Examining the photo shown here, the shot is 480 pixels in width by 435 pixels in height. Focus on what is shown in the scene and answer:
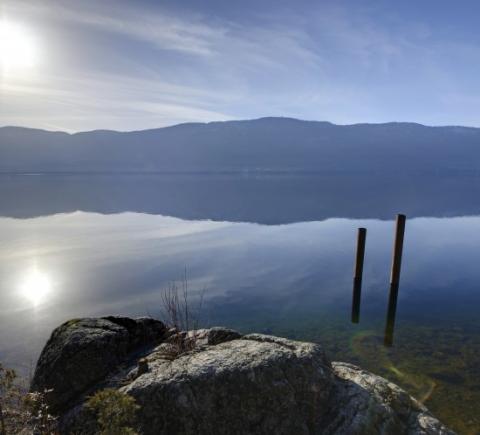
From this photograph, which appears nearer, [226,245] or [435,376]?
[435,376]

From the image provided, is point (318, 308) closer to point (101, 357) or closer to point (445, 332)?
point (445, 332)

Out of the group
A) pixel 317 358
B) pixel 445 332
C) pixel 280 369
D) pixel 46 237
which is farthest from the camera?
pixel 46 237

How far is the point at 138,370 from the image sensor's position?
279 inches

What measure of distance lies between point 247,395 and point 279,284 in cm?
1607

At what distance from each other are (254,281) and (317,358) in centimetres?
1547

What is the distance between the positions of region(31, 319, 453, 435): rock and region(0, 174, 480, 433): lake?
4.26m

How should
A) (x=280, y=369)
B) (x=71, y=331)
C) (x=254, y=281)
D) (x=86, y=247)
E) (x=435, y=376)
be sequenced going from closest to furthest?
(x=280, y=369) < (x=71, y=331) < (x=435, y=376) < (x=254, y=281) < (x=86, y=247)

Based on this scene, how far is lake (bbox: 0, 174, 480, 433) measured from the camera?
44.4ft

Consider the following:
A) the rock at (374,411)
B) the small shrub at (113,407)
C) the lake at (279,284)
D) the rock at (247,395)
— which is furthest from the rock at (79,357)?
the lake at (279,284)

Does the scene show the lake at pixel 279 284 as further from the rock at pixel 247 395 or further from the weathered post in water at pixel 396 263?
the rock at pixel 247 395

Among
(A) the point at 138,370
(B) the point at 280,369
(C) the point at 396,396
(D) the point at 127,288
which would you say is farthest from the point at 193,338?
(D) the point at 127,288

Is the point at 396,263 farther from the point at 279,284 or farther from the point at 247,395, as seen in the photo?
the point at 247,395

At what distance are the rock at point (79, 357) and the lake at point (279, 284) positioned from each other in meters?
5.39

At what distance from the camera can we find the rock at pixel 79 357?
7297 millimetres
